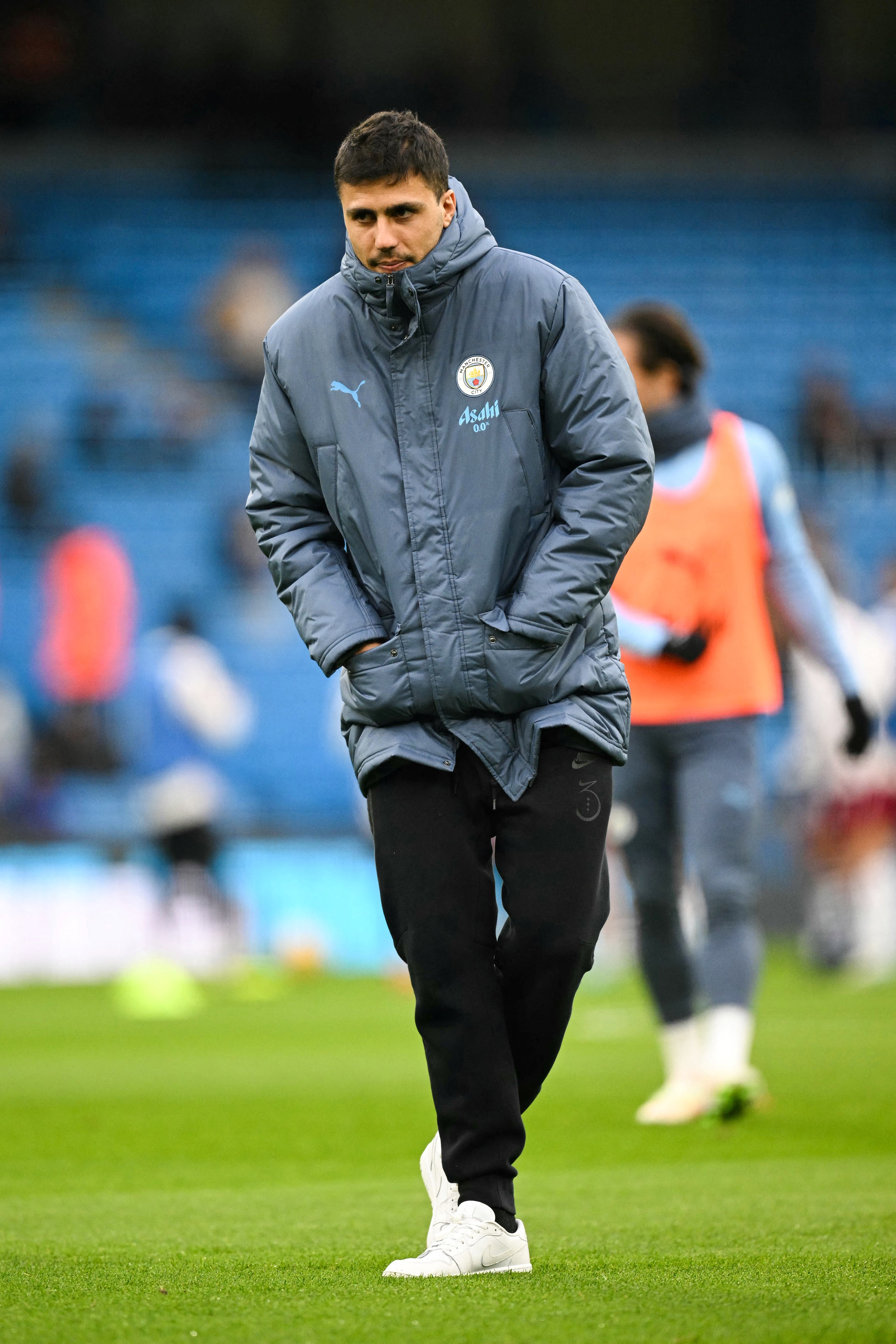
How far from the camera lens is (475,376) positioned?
12.7 feet

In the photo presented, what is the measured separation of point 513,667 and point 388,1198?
6.04 feet

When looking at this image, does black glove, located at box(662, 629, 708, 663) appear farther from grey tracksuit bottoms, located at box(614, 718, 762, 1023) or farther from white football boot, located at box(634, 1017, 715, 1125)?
white football boot, located at box(634, 1017, 715, 1125)

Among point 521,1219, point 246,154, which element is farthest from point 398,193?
point 246,154

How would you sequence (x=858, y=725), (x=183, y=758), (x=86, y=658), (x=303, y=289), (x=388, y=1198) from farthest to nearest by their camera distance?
1. (x=303, y=289)
2. (x=86, y=658)
3. (x=183, y=758)
4. (x=858, y=725)
5. (x=388, y=1198)

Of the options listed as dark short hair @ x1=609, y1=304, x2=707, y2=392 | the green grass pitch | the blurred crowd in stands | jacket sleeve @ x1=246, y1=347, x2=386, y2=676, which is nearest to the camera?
the green grass pitch

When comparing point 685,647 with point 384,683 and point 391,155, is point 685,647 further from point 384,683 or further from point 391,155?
point 391,155

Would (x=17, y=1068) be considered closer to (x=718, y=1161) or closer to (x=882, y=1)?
(x=718, y=1161)

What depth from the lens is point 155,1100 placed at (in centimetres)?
738

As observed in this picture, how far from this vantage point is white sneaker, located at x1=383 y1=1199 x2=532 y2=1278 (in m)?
3.71

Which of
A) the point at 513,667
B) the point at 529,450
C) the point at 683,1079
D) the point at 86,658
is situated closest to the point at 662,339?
the point at 683,1079

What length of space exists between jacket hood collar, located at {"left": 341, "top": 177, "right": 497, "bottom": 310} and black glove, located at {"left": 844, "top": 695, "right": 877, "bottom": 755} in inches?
109

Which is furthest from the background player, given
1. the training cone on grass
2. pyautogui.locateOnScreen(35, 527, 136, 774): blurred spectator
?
pyautogui.locateOnScreen(35, 527, 136, 774): blurred spectator

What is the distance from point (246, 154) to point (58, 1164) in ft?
63.3

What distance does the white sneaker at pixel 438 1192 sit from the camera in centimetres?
382
